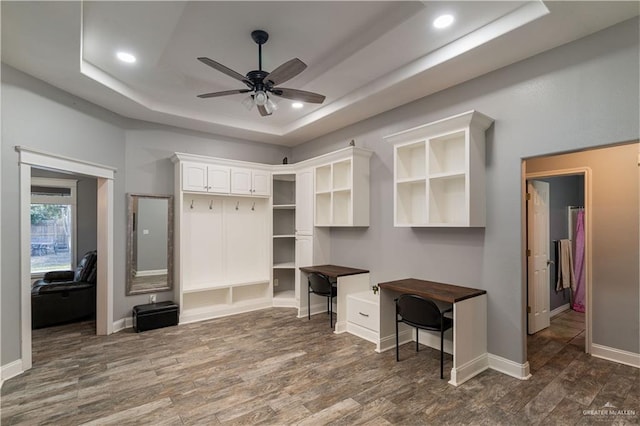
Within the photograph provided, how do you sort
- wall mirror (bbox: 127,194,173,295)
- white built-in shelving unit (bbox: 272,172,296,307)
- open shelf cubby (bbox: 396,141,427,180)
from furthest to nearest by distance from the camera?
white built-in shelving unit (bbox: 272,172,296,307), wall mirror (bbox: 127,194,173,295), open shelf cubby (bbox: 396,141,427,180)

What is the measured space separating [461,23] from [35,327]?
641 cm

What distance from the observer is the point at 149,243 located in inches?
182

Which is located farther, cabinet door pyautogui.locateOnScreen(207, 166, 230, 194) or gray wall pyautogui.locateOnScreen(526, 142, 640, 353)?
cabinet door pyautogui.locateOnScreen(207, 166, 230, 194)

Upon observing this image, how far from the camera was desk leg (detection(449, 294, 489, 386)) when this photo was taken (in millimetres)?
Answer: 2822

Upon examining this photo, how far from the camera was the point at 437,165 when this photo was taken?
3.43 meters

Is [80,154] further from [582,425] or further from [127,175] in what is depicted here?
[582,425]

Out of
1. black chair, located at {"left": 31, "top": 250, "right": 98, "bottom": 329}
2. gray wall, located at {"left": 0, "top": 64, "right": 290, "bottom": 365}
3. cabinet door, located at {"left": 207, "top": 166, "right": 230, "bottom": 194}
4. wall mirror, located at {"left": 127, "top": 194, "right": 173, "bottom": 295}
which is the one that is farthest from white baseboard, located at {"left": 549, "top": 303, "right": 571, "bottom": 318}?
black chair, located at {"left": 31, "top": 250, "right": 98, "bottom": 329}

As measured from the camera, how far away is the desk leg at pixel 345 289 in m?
4.15

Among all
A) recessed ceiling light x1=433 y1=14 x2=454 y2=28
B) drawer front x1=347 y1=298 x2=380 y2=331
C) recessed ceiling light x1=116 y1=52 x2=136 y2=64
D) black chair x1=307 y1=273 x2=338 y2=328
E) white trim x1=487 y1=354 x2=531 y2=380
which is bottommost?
white trim x1=487 y1=354 x2=531 y2=380

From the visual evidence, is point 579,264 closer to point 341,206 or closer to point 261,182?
point 341,206

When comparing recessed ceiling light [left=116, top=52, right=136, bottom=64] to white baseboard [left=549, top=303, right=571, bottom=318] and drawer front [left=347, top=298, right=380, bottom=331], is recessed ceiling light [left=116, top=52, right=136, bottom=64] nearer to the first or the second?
drawer front [left=347, top=298, right=380, bottom=331]

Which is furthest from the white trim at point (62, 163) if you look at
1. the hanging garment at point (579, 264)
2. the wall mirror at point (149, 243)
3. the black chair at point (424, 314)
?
the hanging garment at point (579, 264)

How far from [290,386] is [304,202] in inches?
117

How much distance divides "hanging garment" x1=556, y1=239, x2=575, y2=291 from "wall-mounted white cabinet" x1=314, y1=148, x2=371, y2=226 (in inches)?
125
